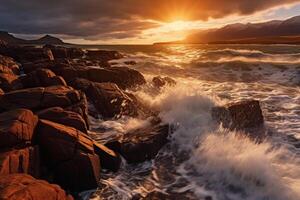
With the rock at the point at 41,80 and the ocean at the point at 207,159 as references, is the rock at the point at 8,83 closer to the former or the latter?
the rock at the point at 41,80

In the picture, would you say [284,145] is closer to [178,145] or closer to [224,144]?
[224,144]

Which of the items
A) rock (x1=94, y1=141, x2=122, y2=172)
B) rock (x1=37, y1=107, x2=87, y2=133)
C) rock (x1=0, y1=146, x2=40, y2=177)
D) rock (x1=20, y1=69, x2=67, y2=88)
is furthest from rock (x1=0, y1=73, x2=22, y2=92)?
rock (x1=0, y1=146, x2=40, y2=177)

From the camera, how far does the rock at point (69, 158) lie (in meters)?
6.50

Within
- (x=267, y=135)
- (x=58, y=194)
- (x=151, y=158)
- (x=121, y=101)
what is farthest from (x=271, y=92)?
(x=58, y=194)

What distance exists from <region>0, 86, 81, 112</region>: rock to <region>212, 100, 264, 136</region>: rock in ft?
15.8

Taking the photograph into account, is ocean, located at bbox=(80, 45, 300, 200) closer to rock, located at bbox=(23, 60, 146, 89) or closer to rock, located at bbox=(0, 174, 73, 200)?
rock, located at bbox=(0, 174, 73, 200)

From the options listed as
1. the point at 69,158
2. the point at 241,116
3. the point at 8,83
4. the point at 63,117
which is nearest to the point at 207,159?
the point at 241,116

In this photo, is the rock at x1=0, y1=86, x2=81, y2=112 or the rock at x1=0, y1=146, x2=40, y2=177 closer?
the rock at x1=0, y1=146, x2=40, y2=177

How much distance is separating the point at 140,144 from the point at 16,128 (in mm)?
3044

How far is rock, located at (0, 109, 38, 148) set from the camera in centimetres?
627

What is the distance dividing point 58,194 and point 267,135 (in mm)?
6613

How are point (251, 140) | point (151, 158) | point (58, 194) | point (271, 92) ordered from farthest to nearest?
1. point (271, 92)
2. point (251, 140)
3. point (151, 158)
4. point (58, 194)

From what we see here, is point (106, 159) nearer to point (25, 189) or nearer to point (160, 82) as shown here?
point (25, 189)

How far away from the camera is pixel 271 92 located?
16438 millimetres
